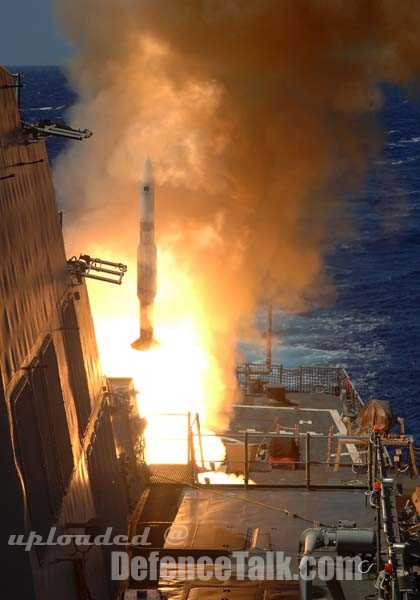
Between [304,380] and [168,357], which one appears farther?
[304,380]

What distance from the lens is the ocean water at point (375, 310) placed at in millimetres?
56125

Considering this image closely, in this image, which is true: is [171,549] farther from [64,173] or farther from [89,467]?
[64,173]

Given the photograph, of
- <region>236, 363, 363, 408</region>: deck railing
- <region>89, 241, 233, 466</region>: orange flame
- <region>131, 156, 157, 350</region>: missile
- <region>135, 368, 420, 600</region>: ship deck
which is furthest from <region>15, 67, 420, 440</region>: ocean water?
<region>135, 368, 420, 600</region>: ship deck

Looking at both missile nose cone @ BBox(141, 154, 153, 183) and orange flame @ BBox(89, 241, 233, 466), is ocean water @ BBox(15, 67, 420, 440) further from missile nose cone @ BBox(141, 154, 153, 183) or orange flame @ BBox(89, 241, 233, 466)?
missile nose cone @ BBox(141, 154, 153, 183)

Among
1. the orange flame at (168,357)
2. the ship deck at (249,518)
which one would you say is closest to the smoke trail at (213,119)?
the orange flame at (168,357)

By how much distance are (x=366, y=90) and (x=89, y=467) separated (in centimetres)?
2742

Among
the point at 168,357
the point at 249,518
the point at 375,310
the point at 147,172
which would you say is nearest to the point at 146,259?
the point at 147,172

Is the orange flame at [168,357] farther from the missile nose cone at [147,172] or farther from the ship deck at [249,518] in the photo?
the ship deck at [249,518]

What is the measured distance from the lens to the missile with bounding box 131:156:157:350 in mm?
31469

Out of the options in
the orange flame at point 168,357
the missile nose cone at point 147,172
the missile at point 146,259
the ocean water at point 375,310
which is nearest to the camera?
the missile at point 146,259

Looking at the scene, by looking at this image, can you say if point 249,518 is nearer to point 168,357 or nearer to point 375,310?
point 168,357

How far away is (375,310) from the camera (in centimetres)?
6912

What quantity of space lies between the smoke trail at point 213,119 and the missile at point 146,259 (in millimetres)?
5669

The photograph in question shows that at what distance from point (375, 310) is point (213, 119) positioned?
3255 cm
